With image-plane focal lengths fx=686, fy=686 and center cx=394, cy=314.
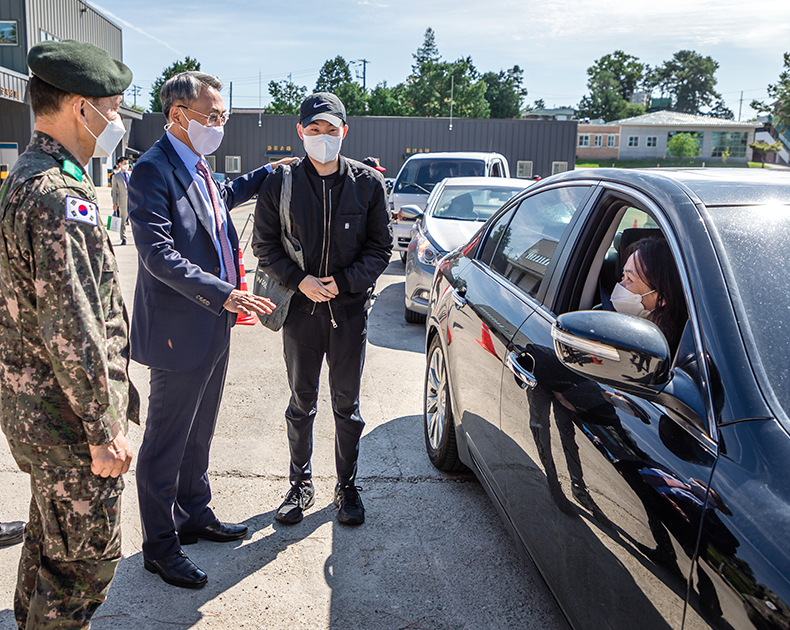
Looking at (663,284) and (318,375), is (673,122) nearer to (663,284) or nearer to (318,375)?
(318,375)

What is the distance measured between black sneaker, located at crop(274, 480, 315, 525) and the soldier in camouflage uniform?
1.29 metres

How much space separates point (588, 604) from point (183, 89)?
8.05 ft

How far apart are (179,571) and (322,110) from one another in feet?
7.10

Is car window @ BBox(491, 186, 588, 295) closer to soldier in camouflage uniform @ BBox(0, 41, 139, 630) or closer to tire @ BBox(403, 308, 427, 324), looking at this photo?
soldier in camouflage uniform @ BBox(0, 41, 139, 630)

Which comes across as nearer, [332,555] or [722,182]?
[722,182]

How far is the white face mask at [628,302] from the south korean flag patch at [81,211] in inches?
71.3

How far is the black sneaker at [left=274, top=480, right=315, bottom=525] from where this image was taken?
11.1 feet

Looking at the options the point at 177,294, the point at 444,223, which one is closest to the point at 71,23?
the point at 444,223

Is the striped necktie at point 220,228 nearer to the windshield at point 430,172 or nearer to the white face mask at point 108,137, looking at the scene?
the white face mask at point 108,137

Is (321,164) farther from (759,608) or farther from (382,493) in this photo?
(759,608)

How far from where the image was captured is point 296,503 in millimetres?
3457

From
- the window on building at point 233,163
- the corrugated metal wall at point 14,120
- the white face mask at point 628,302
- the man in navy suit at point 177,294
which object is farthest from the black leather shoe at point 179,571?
the window on building at point 233,163

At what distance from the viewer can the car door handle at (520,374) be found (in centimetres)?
237

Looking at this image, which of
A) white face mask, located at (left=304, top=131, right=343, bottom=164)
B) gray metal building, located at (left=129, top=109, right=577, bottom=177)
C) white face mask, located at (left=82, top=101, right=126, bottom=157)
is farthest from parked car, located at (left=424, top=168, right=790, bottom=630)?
gray metal building, located at (left=129, top=109, right=577, bottom=177)
